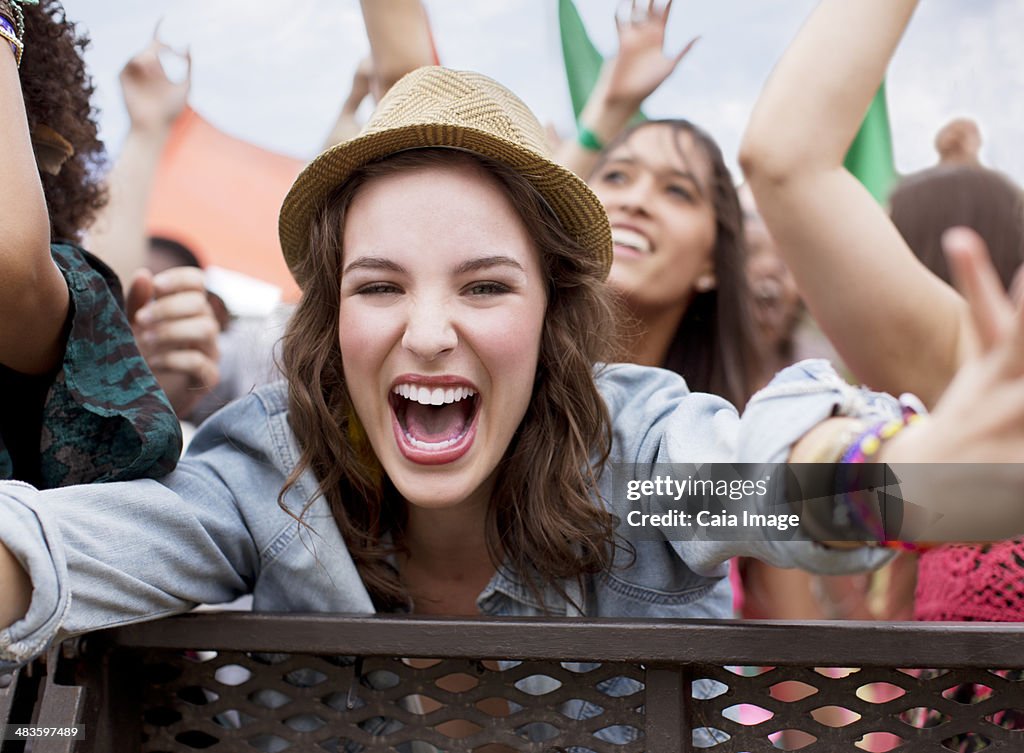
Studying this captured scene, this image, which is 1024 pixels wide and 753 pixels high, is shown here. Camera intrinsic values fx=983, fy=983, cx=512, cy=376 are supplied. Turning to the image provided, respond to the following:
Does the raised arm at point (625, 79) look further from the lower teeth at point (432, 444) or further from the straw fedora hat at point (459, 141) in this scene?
the lower teeth at point (432, 444)

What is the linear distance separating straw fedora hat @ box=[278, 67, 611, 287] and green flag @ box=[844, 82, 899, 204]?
526 mm

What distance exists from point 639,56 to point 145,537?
1.06 m

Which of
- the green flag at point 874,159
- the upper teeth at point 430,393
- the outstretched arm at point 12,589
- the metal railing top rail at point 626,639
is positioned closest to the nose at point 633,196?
the green flag at point 874,159

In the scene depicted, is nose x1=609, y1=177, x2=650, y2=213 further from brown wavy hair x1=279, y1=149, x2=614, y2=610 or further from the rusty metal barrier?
the rusty metal barrier

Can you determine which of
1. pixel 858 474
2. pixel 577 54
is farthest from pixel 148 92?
pixel 858 474

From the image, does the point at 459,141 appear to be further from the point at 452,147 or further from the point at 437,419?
the point at 437,419

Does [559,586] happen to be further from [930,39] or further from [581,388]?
[930,39]

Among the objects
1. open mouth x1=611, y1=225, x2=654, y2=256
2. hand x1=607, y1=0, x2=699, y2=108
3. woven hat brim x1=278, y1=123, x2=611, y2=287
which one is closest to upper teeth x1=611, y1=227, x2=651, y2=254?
open mouth x1=611, y1=225, x2=654, y2=256

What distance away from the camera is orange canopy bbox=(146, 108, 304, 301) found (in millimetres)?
2139

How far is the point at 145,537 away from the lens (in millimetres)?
1039

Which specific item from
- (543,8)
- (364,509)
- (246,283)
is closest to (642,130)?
(543,8)

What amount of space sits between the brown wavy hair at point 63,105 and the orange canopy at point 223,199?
66 cm

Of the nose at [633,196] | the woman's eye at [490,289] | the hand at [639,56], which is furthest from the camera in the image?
the nose at [633,196]

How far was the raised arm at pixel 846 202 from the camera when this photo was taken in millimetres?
1232
